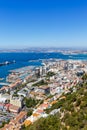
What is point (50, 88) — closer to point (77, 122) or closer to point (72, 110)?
point (72, 110)

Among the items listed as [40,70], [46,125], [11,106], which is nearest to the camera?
[46,125]

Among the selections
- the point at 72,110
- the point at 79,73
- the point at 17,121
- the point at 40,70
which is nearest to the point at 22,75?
the point at 40,70

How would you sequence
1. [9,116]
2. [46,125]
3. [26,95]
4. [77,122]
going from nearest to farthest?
[77,122]
[46,125]
[9,116]
[26,95]

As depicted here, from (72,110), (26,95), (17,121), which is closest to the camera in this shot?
(72,110)

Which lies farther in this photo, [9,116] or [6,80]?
[6,80]

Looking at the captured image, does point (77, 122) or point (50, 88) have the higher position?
point (77, 122)

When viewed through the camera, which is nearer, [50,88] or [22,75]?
[50,88]

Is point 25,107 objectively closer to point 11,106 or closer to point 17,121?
point 11,106

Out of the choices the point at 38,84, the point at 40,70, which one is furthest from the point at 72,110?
the point at 40,70

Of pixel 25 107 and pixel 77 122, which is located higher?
pixel 77 122
